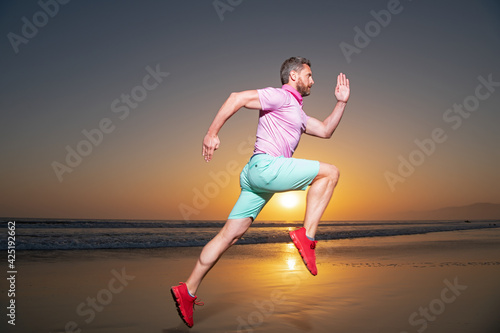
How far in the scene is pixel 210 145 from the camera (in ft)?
10.3

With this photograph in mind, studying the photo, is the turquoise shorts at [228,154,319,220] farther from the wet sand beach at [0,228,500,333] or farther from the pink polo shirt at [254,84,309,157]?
the wet sand beach at [0,228,500,333]

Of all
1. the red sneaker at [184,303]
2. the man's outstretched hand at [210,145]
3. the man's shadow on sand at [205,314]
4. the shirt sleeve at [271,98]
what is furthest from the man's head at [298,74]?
the man's shadow on sand at [205,314]

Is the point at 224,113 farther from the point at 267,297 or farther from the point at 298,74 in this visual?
the point at 267,297

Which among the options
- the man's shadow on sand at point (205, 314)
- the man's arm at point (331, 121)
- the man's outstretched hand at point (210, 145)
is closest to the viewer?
the man's outstretched hand at point (210, 145)

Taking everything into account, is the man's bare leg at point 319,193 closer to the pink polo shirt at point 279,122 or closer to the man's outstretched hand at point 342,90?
the pink polo shirt at point 279,122

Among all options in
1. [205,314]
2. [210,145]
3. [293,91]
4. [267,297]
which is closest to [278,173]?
[210,145]

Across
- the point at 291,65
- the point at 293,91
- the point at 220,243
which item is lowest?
the point at 220,243

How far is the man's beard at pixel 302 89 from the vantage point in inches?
138

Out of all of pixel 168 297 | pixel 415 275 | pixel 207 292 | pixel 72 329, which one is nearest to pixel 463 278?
pixel 415 275

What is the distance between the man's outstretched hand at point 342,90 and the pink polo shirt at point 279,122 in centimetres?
41

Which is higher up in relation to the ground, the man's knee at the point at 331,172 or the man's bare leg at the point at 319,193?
the man's knee at the point at 331,172

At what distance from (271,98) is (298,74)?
0.41m

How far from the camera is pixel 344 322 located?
373 centimetres

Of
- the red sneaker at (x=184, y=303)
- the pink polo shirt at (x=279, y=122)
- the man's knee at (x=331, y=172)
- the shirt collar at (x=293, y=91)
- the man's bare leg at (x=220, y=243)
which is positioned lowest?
the red sneaker at (x=184, y=303)
